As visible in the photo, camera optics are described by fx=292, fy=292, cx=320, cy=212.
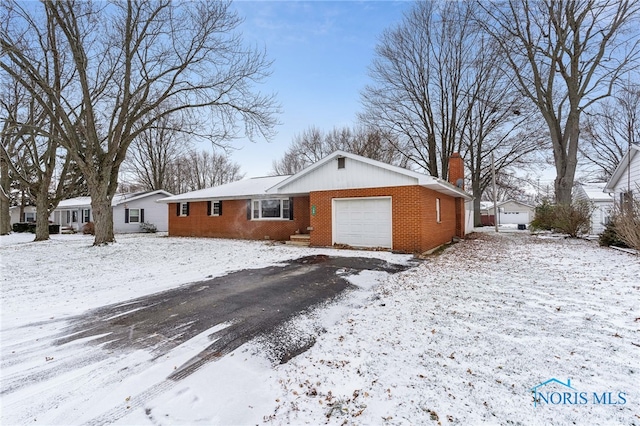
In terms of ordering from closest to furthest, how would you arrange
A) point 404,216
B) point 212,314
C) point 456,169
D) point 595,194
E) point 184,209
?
point 212,314 < point 404,216 < point 456,169 < point 595,194 < point 184,209

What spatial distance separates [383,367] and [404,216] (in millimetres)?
8011

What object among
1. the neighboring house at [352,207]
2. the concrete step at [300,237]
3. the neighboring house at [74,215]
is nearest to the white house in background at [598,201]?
the neighboring house at [352,207]

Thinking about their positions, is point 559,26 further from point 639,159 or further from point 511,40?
point 639,159

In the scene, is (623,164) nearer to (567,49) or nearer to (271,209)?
(567,49)

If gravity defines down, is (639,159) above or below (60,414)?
above

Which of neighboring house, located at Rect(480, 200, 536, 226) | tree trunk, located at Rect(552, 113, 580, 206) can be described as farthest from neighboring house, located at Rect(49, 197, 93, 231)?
neighboring house, located at Rect(480, 200, 536, 226)

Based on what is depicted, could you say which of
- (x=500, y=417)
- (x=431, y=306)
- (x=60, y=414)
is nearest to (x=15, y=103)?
(x=60, y=414)

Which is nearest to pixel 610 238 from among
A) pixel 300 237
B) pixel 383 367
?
pixel 300 237

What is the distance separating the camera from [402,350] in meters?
3.21

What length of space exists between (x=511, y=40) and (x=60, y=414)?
79.2ft

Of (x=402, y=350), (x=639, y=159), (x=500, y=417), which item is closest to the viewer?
(x=500, y=417)

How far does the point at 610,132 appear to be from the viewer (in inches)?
1080

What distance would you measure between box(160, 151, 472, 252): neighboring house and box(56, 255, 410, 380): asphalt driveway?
428cm

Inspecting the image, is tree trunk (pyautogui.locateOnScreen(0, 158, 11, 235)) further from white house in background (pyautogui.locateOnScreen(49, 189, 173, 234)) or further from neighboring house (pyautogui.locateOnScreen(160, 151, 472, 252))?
neighboring house (pyautogui.locateOnScreen(160, 151, 472, 252))
